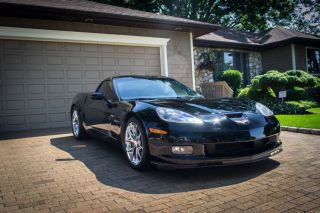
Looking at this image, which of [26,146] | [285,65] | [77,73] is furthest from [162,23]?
[285,65]

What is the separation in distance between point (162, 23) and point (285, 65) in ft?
36.7

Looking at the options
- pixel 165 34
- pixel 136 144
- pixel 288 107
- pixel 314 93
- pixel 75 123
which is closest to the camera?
pixel 136 144

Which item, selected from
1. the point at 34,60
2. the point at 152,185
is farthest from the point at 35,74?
the point at 152,185

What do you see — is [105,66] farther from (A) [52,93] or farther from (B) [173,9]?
(B) [173,9]

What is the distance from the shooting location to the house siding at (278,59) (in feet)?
59.1

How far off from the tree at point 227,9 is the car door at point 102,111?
23142 millimetres

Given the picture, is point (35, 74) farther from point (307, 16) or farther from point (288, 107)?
point (307, 16)

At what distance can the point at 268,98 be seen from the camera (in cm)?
1117

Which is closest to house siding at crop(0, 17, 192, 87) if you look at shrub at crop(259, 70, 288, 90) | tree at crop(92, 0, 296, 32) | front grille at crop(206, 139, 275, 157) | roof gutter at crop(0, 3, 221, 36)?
roof gutter at crop(0, 3, 221, 36)

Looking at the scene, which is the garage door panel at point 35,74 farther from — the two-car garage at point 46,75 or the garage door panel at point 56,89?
the garage door panel at point 56,89

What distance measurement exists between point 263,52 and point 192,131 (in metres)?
17.3

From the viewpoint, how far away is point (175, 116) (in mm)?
3473

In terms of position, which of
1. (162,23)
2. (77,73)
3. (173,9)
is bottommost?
(77,73)

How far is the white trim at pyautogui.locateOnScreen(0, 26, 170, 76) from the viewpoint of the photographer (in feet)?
26.4
